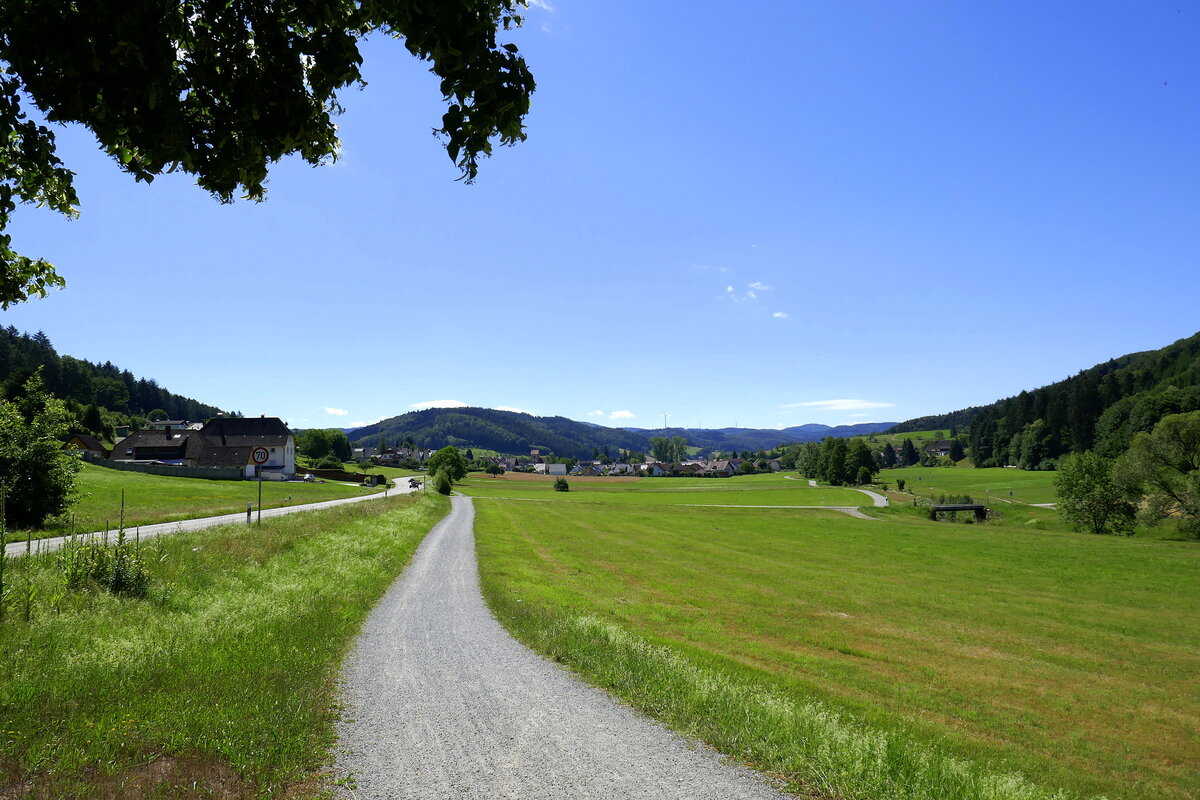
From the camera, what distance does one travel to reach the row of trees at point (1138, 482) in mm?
59531

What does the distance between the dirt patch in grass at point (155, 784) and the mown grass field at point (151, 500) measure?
1763 cm

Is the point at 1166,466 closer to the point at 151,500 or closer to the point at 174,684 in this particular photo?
the point at 174,684

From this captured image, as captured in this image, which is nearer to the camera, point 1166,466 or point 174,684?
point 174,684

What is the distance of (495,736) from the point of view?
7727 millimetres

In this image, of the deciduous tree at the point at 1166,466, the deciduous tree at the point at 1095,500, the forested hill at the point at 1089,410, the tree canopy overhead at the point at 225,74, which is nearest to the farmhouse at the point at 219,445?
the tree canopy overhead at the point at 225,74

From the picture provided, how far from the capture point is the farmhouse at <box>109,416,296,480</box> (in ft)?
320

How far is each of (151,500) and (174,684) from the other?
169 feet

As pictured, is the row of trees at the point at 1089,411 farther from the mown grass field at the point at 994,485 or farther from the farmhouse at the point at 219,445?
the farmhouse at the point at 219,445

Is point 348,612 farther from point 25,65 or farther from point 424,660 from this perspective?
point 25,65

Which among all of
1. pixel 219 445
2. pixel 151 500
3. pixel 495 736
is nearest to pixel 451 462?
pixel 219 445

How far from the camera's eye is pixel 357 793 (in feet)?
19.8

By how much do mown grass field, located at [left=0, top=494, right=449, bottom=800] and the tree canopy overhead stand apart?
575 centimetres

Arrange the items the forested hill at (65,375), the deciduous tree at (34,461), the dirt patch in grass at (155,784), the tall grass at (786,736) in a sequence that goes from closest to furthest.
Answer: the dirt patch in grass at (155,784), the tall grass at (786,736), the deciduous tree at (34,461), the forested hill at (65,375)

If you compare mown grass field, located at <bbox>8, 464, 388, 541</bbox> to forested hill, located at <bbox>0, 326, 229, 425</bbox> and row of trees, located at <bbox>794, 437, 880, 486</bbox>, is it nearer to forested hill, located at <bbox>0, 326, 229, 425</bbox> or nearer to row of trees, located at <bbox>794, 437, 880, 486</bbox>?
forested hill, located at <bbox>0, 326, 229, 425</bbox>
